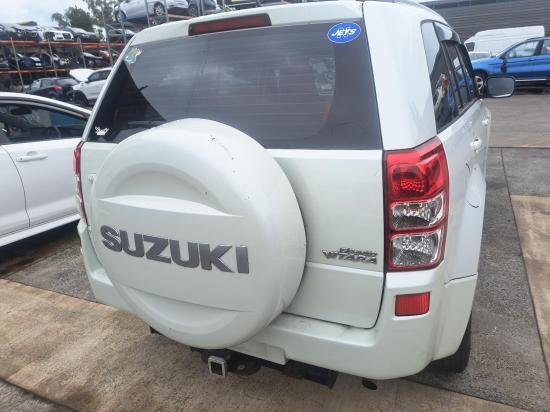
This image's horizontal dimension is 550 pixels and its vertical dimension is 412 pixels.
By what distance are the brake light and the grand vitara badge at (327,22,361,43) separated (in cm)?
30

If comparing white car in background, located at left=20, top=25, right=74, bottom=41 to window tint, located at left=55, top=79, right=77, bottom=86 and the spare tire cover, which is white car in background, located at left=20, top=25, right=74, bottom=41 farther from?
the spare tire cover

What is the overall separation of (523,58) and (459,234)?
17.1 meters

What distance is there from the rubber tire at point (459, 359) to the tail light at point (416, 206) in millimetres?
799

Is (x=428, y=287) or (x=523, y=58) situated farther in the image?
(x=523, y=58)

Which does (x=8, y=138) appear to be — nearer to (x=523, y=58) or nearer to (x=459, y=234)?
(x=459, y=234)

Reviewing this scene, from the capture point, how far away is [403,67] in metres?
1.57

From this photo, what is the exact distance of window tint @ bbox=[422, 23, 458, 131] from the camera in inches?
69.9

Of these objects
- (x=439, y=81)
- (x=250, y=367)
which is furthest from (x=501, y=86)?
(x=250, y=367)

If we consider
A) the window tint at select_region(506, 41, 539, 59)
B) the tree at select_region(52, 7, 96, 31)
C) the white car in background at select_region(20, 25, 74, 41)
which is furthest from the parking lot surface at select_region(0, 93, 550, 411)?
the tree at select_region(52, 7, 96, 31)

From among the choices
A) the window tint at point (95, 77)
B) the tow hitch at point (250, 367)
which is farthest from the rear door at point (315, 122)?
the window tint at point (95, 77)

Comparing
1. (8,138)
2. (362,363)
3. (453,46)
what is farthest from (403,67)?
(8,138)

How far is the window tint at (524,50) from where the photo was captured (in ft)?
50.9

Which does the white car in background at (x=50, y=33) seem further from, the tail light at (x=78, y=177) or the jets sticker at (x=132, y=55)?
the tail light at (x=78, y=177)

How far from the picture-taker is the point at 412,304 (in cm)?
155
